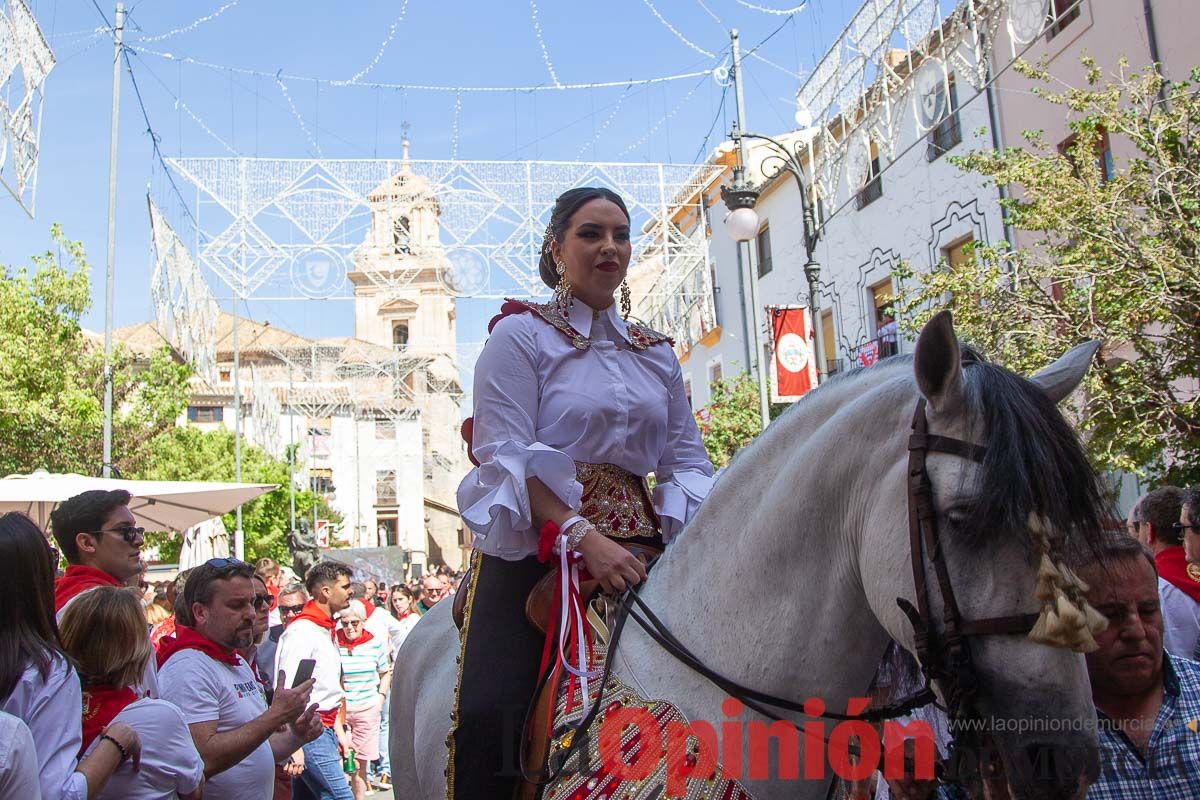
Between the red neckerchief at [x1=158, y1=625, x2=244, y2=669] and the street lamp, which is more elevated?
the street lamp

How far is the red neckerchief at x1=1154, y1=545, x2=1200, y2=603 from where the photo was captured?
15.6 feet

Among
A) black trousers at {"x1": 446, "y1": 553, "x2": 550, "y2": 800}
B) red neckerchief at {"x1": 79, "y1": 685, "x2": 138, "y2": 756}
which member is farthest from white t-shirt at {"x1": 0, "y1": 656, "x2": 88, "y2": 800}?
black trousers at {"x1": 446, "y1": 553, "x2": 550, "y2": 800}

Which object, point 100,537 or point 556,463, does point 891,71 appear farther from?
point 556,463

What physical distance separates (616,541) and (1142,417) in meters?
9.43

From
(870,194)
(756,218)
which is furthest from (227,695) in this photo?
(870,194)

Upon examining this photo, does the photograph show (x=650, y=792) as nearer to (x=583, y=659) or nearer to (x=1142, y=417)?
(x=583, y=659)

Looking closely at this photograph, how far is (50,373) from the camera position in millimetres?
18516

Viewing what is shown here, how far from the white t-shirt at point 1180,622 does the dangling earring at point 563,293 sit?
296 cm

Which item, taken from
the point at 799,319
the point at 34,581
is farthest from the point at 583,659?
the point at 799,319

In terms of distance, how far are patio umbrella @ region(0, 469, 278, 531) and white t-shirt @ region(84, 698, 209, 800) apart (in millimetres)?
5359

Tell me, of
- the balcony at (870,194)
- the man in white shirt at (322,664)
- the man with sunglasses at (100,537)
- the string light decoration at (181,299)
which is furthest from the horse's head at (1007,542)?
the balcony at (870,194)

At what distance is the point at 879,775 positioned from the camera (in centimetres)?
269

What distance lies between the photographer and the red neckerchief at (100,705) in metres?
3.79

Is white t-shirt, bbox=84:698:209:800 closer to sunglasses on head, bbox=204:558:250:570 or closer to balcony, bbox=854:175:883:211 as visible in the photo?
sunglasses on head, bbox=204:558:250:570
